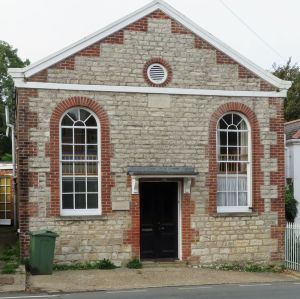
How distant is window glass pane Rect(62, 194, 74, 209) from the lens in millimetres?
15750

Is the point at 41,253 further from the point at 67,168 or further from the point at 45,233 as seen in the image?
the point at 67,168

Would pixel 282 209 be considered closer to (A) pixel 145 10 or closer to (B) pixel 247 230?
(B) pixel 247 230

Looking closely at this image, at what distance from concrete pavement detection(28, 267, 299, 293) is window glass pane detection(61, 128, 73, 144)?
3442 mm

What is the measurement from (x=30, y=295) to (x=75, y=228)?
3.70m

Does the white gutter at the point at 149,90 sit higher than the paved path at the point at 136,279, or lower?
higher

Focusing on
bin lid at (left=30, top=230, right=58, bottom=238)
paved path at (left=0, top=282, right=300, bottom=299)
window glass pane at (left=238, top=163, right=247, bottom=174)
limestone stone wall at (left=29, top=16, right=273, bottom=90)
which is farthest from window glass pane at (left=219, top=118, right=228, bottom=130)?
bin lid at (left=30, top=230, right=58, bottom=238)

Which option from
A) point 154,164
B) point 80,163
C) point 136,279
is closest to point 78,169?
point 80,163

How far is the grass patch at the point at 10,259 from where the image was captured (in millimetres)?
14289

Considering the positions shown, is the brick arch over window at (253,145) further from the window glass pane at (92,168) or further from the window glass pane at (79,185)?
the window glass pane at (79,185)

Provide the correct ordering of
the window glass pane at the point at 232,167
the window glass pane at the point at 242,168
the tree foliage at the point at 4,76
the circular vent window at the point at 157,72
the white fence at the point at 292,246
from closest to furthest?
the circular vent window at the point at 157,72 → the white fence at the point at 292,246 → the window glass pane at the point at 232,167 → the window glass pane at the point at 242,168 → the tree foliage at the point at 4,76

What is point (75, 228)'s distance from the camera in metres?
15.5

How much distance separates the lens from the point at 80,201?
15.9 meters

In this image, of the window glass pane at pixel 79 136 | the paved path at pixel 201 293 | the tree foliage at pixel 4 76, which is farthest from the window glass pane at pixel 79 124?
the tree foliage at pixel 4 76

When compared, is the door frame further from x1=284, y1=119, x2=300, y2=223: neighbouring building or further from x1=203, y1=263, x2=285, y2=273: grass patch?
x1=284, y1=119, x2=300, y2=223: neighbouring building
